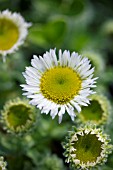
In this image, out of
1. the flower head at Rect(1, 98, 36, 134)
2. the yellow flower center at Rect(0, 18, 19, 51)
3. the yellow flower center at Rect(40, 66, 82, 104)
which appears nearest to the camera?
the yellow flower center at Rect(40, 66, 82, 104)

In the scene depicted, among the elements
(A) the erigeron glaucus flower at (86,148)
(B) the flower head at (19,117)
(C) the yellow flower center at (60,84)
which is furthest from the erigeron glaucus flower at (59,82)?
(B) the flower head at (19,117)

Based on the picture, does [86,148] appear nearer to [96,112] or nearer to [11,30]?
[96,112]

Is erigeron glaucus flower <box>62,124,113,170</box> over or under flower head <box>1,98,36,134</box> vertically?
under

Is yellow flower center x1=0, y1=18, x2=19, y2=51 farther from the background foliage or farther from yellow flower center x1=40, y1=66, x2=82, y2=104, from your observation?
yellow flower center x1=40, y1=66, x2=82, y2=104

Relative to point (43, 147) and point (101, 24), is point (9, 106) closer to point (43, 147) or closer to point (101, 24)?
point (43, 147)

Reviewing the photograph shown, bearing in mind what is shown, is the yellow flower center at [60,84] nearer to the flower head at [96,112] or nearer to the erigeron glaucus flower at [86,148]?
the erigeron glaucus flower at [86,148]

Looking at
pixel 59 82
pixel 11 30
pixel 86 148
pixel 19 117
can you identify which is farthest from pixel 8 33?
pixel 86 148

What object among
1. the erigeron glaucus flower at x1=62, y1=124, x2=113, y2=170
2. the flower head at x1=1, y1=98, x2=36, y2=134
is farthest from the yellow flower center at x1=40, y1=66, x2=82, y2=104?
the flower head at x1=1, y1=98, x2=36, y2=134

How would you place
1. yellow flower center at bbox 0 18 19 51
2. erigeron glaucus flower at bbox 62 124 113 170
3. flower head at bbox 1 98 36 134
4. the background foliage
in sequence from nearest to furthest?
erigeron glaucus flower at bbox 62 124 113 170 → flower head at bbox 1 98 36 134 → the background foliage → yellow flower center at bbox 0 18 19 51

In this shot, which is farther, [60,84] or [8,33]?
[8,33]
